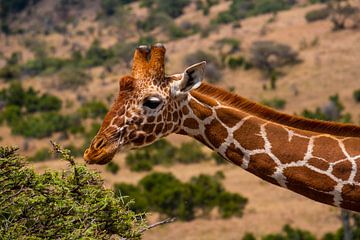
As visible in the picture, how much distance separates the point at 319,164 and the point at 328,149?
0.57 ft

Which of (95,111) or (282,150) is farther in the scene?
(95,111)

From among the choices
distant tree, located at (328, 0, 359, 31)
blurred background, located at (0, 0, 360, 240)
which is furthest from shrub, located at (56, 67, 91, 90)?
distant tree, located at (328, 0, 359, 31)

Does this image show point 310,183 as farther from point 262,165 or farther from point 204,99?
point 204,99

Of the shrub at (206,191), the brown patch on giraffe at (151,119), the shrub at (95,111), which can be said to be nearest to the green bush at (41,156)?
the shrub at (95,111)

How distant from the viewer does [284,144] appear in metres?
5.77

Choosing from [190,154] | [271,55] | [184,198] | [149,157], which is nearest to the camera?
[184,198]

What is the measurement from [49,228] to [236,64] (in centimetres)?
3856

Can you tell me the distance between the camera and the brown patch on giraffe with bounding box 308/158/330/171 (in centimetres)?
559

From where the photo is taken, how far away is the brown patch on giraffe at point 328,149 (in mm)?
5627

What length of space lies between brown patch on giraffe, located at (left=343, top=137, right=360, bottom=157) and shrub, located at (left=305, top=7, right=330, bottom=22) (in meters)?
45.6

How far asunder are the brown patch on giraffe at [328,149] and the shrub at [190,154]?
22274 millimetres

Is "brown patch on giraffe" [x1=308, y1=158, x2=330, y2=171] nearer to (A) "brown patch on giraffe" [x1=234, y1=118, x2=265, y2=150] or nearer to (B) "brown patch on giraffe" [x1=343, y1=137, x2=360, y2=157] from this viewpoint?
(B) "brown patch on giraffe" [x1=343, y1=137, x2=360, y2=157]

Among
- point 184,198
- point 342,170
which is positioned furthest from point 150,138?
point 184,198

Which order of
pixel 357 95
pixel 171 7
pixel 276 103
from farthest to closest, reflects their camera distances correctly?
pixel 171 7 < pixel 276 103 < pixel 357 95
